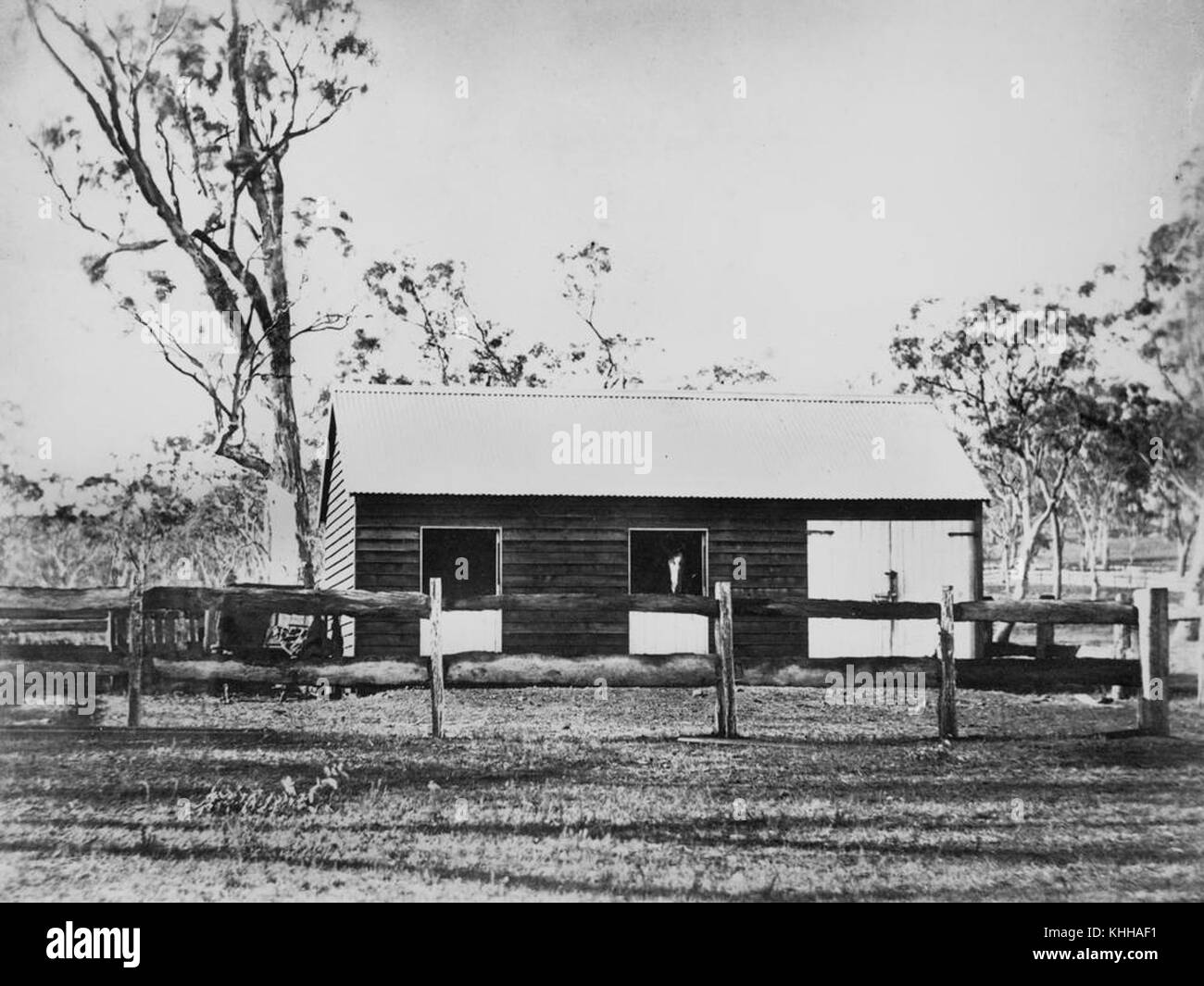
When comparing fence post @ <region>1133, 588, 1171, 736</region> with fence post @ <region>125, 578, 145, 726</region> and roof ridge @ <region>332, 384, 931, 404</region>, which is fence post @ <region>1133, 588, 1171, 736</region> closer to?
roof ridge @ <region>332, 384, 931, 404</region>

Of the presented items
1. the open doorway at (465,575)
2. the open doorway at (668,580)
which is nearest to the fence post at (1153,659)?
the open doorway at (668,580)

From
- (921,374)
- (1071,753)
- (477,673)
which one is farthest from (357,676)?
(921,374)

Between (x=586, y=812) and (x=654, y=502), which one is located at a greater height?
(x=654, y=502)

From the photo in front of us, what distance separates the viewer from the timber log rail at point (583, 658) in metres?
9.88

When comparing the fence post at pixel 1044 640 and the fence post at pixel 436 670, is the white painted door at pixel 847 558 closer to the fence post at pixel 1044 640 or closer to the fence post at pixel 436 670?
the fence post at pixel 1044 640

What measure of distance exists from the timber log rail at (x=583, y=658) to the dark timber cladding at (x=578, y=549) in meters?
3.04

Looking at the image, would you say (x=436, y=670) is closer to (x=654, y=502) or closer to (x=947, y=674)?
(x=947, y=674)

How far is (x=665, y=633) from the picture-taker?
553 inches

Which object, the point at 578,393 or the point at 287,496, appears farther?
the point at 287,496

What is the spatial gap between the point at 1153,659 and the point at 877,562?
164 inches

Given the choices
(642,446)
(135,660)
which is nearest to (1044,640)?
(642,446)

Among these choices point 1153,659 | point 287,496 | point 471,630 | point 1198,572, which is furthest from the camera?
point 287,496
